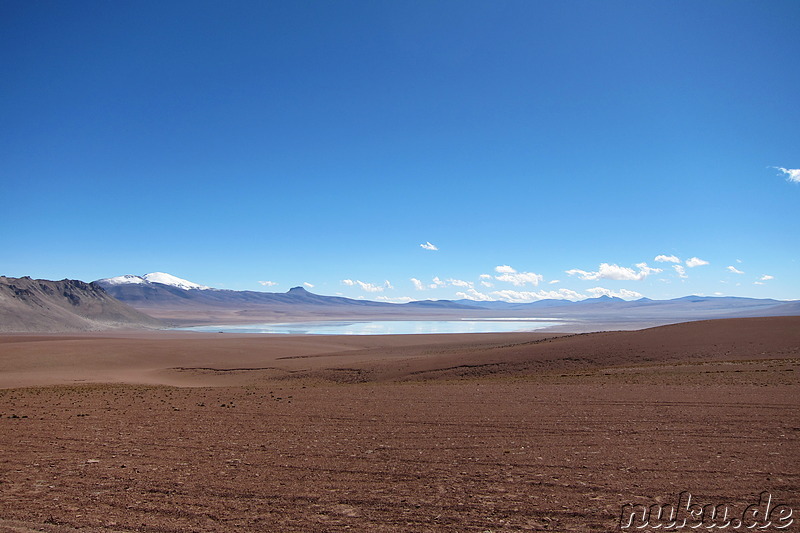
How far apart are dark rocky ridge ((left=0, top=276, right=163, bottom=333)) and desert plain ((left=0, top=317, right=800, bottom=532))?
77.1 m

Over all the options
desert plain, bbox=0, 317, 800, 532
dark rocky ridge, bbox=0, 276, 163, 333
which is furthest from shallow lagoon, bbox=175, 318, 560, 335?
desert plain, bbox=0, 317, 800, 532

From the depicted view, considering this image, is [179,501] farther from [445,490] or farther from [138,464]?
[445,490]

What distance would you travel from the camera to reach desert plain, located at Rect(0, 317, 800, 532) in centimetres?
612

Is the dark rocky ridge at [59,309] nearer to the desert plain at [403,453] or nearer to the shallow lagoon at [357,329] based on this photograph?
the shallow lagoon at [357,329]

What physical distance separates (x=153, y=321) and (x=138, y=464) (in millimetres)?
110649

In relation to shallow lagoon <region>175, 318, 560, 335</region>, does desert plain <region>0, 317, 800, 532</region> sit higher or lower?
higher

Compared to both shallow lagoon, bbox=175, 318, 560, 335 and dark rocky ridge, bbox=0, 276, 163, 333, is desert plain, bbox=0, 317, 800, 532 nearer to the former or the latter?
shallow lagoon, bbox=175, 318, 560, 335

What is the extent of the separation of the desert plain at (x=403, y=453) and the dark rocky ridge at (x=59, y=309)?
7712cm

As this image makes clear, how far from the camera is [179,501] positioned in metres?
6.59

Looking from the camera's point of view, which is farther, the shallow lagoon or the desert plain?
the shallow lagoon

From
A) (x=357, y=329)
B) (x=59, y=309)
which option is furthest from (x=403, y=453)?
(x=59, y=309)

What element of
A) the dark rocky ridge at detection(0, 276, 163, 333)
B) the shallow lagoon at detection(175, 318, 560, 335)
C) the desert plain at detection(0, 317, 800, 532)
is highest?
the dark rocky ridge at detection(0, 276, 163, 333)

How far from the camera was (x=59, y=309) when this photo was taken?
307 ft

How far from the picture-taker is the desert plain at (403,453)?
6.12 meters
